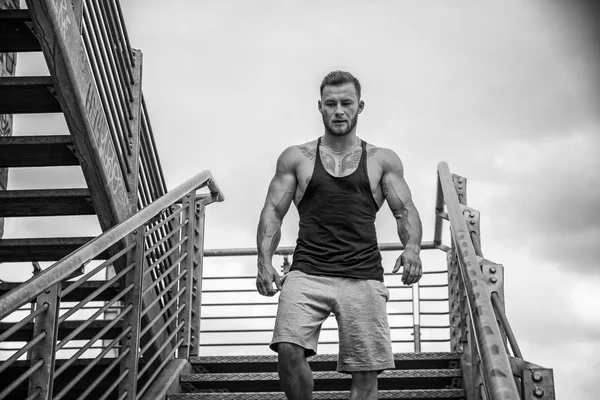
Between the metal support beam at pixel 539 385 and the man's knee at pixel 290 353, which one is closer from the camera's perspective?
the metal support beam at pixel 539 385

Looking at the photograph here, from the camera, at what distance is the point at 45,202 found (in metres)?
5.39

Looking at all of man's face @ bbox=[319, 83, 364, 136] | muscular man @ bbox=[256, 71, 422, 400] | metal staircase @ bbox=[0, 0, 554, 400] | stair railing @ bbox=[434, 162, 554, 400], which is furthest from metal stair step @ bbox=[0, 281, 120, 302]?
stair railing @ bbox=[434, 162, 554, 400]

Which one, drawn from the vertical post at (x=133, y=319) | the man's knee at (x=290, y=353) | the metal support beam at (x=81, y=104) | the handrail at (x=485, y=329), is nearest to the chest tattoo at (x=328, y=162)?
the handrail at (x=485, y=329)

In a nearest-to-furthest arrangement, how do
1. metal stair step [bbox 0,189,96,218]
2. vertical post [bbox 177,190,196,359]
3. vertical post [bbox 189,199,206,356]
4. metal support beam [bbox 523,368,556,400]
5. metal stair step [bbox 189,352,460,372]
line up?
metal support beam [bbox 523,368,556,400]
metal stair step [bbox 0,189,96,218]
metal stair step [bbox 189,352,460,372]
vertical post [bbox 177,190,196,359]
vertical post [bbox 189,199,206,356]

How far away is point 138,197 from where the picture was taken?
625 centimetres

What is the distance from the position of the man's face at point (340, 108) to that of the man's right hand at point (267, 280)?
2.60ft

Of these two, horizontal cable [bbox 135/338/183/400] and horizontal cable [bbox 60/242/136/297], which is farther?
horizontal cable [bbox 135/338/183/400]

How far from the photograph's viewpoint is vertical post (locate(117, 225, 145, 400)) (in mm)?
4902

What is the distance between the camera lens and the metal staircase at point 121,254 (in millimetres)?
4082

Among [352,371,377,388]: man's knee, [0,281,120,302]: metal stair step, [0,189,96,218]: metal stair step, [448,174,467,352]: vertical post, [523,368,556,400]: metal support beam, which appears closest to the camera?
[523,368,556,400]: metal support beam

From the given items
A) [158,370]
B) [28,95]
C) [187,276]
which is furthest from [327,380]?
[28,95]

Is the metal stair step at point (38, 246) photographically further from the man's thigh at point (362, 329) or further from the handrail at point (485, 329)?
the handrail at point (485, 329)

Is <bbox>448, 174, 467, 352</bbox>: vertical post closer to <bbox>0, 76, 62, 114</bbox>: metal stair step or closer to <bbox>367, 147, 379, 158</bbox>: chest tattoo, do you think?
<bbox>367, 147, 379, 158</bbox>: chest tattoo

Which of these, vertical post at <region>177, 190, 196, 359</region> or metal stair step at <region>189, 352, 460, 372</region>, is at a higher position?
vertical post at <region>177, 190, 196, 359</region>
